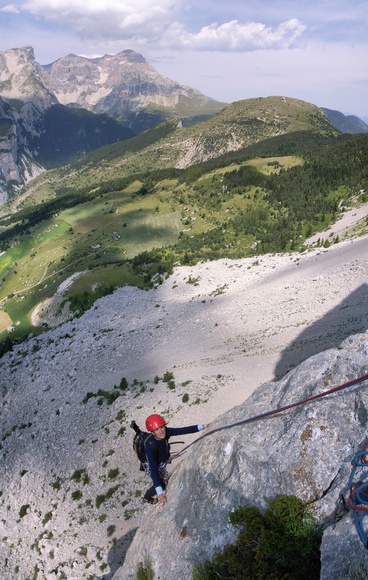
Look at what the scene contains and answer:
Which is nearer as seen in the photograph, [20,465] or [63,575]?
[63,575]

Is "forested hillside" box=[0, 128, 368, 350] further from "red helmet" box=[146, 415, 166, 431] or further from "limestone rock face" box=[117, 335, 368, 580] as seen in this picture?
"limestone rock face" box=[117, 335, 368, 580]

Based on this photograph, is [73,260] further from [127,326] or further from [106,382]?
[106,382]

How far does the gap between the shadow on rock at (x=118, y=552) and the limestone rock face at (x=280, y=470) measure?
8.43 m

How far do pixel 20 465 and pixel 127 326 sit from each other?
783 inches

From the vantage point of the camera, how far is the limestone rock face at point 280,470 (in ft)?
23.5

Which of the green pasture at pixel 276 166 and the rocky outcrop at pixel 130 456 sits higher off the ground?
the green pasture at pixel 276 166

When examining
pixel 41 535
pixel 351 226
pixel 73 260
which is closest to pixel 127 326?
pixel 41 535

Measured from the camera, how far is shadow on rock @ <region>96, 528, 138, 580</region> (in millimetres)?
18297

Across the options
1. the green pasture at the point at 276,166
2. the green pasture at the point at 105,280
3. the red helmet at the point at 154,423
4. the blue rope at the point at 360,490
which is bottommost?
the green pasture at the point at 105,280

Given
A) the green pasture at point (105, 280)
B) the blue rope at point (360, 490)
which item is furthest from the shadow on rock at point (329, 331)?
the green pasture at point (105, 280)

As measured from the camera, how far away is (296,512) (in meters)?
7.25

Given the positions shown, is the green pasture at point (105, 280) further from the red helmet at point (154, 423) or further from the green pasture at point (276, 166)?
the green pasture at point (276, 166)

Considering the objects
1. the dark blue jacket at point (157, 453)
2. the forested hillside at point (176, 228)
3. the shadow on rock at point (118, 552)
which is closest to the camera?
the dark blue jacket at point (157, 453)

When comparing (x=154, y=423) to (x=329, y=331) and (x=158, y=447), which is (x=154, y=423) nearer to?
(x=158, y=447)
